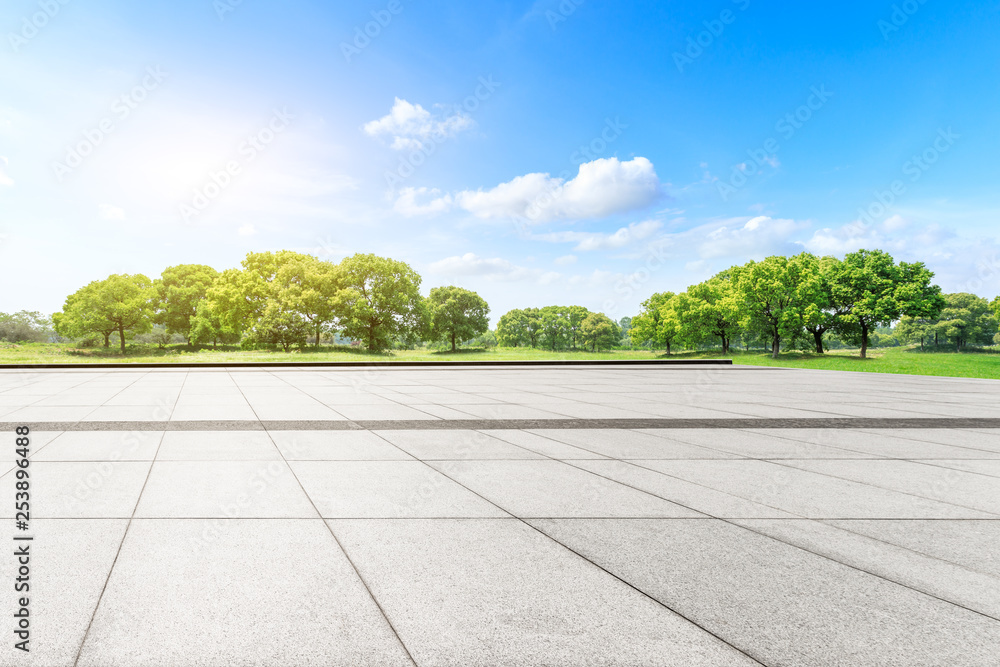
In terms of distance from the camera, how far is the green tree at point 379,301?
51.1m

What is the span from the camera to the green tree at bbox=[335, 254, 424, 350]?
51.1 m

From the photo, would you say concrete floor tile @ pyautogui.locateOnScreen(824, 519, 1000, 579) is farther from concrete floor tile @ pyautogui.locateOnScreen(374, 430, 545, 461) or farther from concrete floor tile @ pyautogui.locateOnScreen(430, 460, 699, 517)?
concrete floor tile @ pyautogui.locateOnScreen(374, 430, 545, 461)

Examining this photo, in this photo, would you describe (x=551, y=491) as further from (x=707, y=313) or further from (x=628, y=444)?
(x=707, y=313)

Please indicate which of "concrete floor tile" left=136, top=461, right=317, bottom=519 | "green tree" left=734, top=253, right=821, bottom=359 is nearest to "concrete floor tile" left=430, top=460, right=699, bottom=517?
"concrete floor tile" left=136, top=461, right=317, bottom=519

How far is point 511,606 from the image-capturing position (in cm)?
308

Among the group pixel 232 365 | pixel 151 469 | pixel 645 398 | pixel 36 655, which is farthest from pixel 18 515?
pixel 232 365

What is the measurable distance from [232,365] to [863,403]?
2655 cm

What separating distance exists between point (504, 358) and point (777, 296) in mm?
31396

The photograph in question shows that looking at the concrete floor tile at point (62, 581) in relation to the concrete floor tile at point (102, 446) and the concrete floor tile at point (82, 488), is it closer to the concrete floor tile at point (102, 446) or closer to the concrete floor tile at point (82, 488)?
the concrete floor tile at point (82, 488)

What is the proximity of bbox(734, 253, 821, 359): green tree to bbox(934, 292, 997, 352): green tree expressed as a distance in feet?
151

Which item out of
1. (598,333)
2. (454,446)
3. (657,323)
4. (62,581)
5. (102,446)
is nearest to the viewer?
(62,581)

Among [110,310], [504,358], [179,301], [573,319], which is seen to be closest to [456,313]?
[504,358]

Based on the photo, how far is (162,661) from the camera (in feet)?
8.49

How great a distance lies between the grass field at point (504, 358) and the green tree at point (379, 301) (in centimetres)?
345
